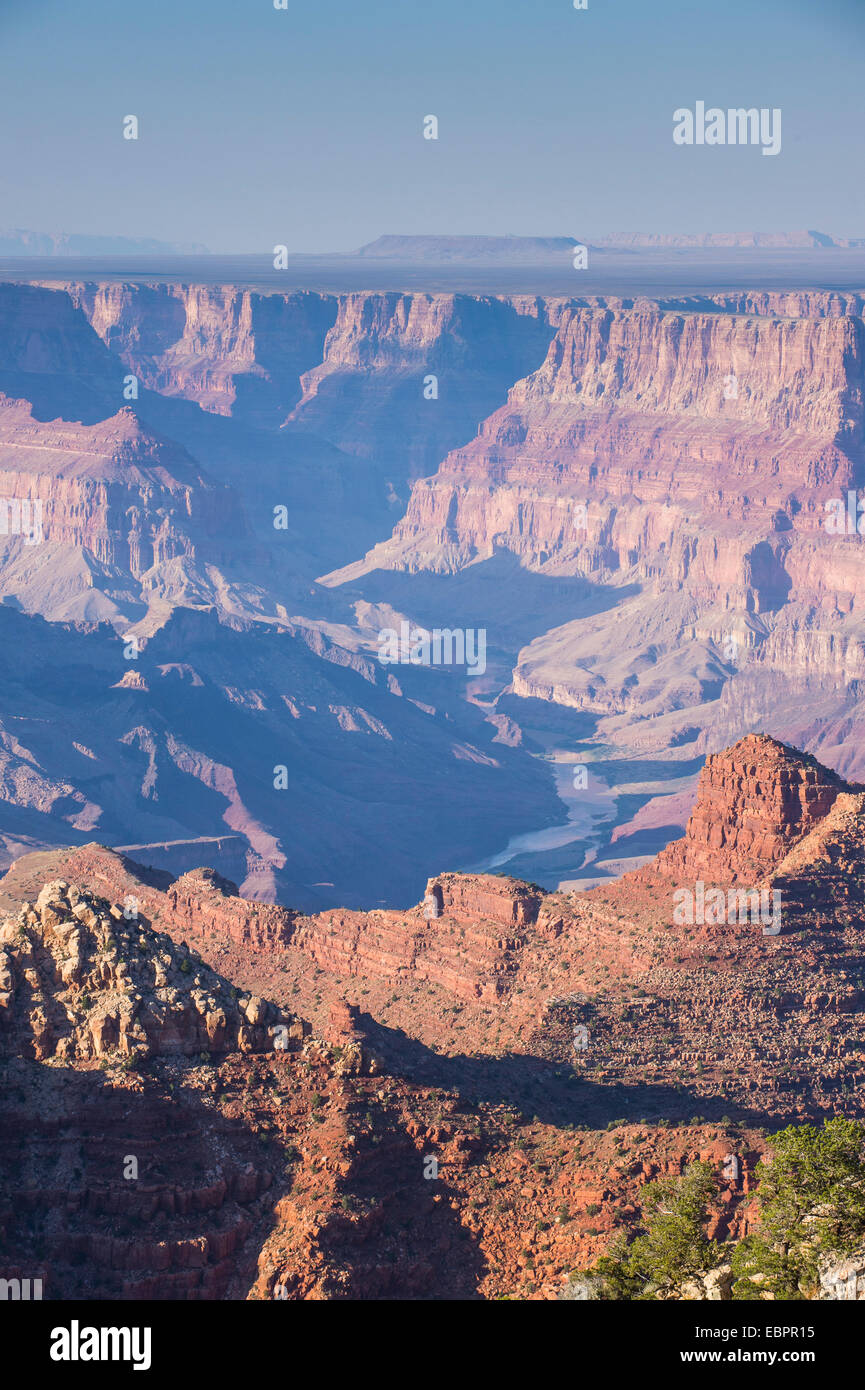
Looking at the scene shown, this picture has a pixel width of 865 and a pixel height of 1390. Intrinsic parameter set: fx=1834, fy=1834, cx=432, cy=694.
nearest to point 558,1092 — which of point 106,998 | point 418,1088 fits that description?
point 418,1088

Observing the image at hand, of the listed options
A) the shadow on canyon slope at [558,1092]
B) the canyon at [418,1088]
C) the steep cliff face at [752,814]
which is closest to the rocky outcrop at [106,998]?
the canyon at [418,1088]

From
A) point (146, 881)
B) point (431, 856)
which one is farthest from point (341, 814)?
point (146, 881)

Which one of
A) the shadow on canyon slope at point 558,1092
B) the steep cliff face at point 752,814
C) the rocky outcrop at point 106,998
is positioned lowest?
the shadow on canyon slope at point 558,1092

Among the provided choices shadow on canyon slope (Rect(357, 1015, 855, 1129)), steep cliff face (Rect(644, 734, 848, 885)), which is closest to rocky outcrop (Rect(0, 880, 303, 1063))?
shadow on canyon slope (Rect(357, 1015, 855, 1129))

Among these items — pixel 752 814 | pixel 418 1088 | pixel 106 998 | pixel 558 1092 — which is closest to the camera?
pixel 106 998

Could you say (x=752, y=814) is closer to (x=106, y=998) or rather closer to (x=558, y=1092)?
(x=558, y=1092)

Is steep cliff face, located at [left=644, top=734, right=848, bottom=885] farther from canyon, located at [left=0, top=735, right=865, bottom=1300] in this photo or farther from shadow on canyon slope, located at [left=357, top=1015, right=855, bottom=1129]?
shadow on canyon slope, located at [left=357, top=1015, right=855, bottom=1129]

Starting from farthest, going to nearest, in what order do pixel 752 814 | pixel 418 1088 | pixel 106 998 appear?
pixel 752 814 → pixel 418 1088 → pixel 106 998

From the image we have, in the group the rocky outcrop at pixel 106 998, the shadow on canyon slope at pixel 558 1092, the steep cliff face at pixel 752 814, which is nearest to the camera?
the rocky outcrop at pixel 106 998

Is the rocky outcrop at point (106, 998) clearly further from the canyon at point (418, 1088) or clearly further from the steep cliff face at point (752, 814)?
the steep cliff face at point (752, 814)

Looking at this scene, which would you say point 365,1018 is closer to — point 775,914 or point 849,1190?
point 775,914

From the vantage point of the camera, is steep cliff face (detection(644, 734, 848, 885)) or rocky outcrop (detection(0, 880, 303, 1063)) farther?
steep cliff face (detection(644, 734, 848, 885))
